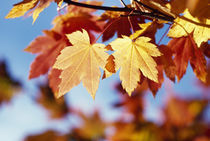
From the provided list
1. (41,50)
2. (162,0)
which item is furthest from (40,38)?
(162,0)

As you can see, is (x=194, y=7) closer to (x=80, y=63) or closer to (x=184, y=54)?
(x=184, y=54)

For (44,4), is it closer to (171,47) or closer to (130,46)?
(130,46)

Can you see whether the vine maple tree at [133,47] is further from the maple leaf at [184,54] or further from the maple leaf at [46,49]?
the maple leaf at [46,49]

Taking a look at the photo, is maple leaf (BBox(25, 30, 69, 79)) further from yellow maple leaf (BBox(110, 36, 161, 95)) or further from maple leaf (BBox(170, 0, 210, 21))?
maple leaf (BBox(170, 0, 210, 21))

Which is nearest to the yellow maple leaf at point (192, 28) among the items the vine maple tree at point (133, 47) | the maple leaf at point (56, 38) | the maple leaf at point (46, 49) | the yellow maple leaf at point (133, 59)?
the vine maple tree at point (133, 47)

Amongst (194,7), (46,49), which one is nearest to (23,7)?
(46,49)

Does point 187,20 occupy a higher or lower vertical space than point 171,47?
higher
